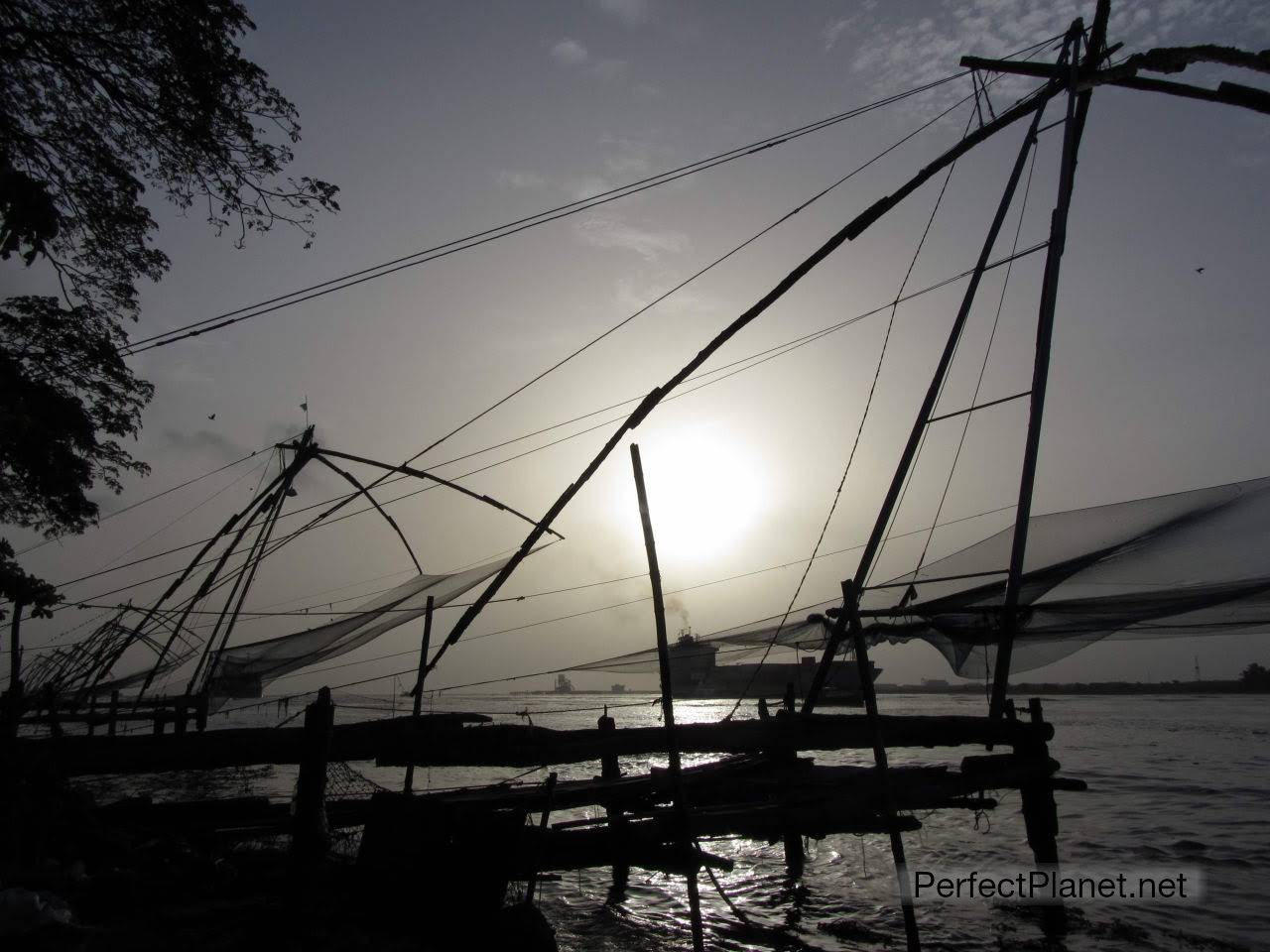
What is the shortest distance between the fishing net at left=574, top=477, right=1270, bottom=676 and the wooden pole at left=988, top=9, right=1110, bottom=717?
0.38 meters

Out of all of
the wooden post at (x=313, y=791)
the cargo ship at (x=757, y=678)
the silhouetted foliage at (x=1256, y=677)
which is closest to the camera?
the wooden post at (x=313, y=791)

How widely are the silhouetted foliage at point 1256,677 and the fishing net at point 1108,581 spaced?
358 ft

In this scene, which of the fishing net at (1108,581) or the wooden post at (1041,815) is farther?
the wooden post at (1041,815)

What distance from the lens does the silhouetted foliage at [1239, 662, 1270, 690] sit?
89.1 metres

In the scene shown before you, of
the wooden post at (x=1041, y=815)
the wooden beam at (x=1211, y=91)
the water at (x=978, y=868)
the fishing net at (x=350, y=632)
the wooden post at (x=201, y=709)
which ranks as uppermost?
the wooden beam at (x=1211, y=91)

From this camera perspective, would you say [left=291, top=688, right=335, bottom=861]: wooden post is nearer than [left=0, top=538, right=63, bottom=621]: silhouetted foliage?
Yes

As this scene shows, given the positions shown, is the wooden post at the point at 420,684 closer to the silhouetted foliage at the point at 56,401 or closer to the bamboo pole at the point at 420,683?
the bamboo pole at the point at 420,683

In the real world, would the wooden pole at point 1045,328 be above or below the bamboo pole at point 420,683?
above

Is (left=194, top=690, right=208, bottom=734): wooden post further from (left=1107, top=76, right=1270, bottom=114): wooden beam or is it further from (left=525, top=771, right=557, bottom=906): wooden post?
(left=1107, top=76, right=1270, bottom=114): wooden beam

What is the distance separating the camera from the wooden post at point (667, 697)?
6.36 m

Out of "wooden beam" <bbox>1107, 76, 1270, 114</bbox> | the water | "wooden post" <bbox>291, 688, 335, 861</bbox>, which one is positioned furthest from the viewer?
the water

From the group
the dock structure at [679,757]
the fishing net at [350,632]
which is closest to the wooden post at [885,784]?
the dock structure at [679,757]

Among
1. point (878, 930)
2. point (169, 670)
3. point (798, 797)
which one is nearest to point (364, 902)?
point (798, 797)

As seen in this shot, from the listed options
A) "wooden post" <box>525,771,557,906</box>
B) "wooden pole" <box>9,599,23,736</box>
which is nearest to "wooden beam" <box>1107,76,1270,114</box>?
"wooden post" <box>525,771,557,906</box>
